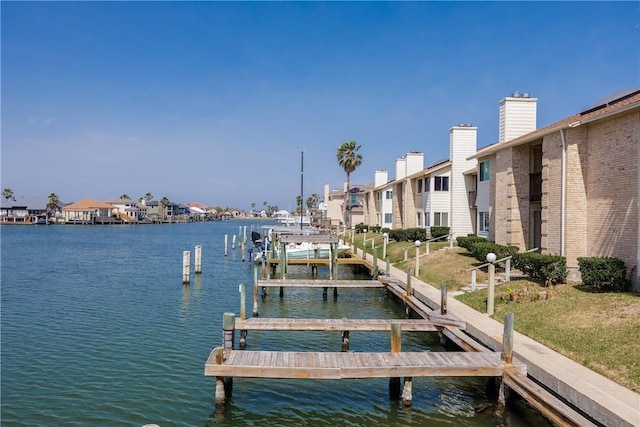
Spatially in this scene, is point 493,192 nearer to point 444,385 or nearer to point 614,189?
point 614,189

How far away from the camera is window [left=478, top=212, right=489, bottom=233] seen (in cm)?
3278

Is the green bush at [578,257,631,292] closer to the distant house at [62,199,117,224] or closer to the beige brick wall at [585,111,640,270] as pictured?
the beige brick wall at [585,111,640,270]

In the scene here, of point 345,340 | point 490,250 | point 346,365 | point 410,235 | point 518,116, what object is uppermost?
point 518,116

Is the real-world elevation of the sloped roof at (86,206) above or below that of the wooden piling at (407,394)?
above

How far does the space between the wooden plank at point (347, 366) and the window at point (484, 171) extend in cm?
2123

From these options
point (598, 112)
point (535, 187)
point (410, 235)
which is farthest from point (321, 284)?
point (410, 235)

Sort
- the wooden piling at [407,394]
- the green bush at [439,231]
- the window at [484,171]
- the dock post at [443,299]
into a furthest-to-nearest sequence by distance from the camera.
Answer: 1. the green bush at [439,231]
2. the window at [484,171]
3. the dock post at [443,299]
4. the wooden piling at [407,394]

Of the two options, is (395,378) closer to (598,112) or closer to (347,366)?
(347,366)

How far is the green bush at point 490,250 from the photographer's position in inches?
969

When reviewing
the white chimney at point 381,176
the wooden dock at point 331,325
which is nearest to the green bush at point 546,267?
the wooden dock at point 331,325

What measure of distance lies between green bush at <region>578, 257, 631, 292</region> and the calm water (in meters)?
6.07

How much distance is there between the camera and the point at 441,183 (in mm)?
42656

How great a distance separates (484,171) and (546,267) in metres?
13.6

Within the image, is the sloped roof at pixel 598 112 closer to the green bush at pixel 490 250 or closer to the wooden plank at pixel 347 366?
the green bush at pixel 490 250
